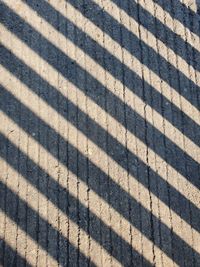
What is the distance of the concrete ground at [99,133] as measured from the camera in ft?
14.8

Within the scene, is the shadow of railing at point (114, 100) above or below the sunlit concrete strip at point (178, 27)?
below

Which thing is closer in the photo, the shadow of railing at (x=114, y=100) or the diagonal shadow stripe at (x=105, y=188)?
the diagonal shadow stripe at (x=105, y=188)

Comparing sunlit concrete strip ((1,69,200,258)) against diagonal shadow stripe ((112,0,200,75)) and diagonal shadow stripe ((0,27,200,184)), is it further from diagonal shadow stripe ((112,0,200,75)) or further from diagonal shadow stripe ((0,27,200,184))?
diagonal shadow stripe ((112,0,200,75))

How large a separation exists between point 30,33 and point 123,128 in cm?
157

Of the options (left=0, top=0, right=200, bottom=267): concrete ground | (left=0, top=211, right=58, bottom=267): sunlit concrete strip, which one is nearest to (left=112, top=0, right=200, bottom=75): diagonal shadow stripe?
(left=0, top=0, right=200, bottom=267): concrete ground

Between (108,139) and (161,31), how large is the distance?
1.51 m

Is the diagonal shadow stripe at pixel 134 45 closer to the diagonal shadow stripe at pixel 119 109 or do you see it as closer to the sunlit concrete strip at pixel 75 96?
the sunlit concrete strip at pixel 75 96

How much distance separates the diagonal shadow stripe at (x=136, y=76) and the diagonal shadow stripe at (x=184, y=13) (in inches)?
24.3

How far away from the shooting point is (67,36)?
5000mm

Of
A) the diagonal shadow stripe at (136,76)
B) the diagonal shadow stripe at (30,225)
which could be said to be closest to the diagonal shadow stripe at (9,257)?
the diagonal shadow stripe at (30,225)

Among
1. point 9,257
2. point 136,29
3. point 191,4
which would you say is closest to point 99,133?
point 136,29

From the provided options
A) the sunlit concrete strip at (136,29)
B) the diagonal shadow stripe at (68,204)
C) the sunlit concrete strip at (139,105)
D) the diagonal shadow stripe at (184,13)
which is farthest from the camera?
the diagonal shadow stripe at (184,13)

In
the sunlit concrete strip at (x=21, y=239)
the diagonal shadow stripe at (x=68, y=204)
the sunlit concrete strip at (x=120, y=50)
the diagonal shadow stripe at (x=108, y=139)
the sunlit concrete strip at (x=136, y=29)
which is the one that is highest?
the sunlit concrete strip at (x=136, y=29)

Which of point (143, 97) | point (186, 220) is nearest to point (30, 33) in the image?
point (143, 97)
